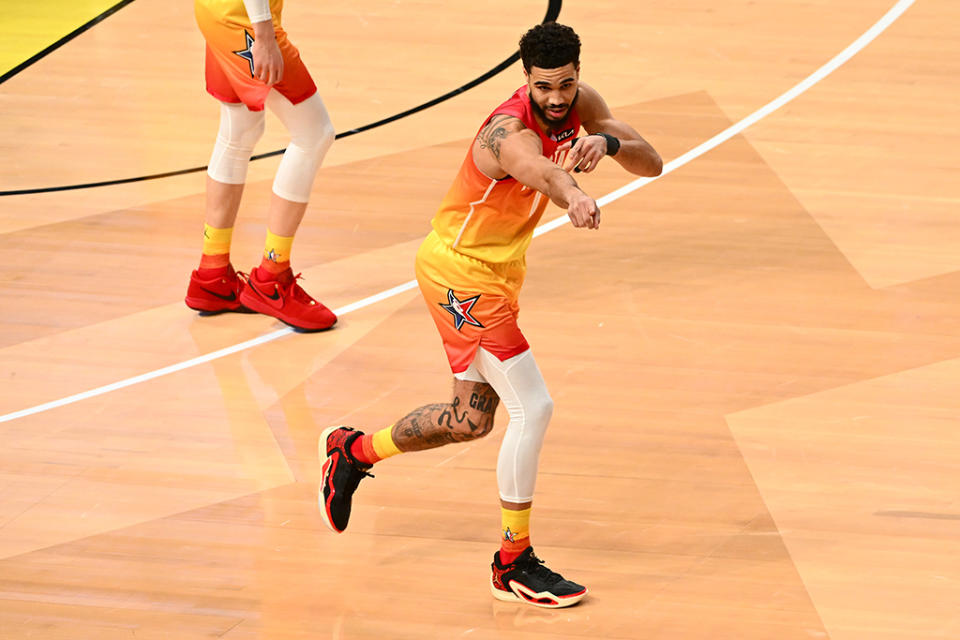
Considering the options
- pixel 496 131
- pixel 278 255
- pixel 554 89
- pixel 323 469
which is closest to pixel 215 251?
pixel 278 255

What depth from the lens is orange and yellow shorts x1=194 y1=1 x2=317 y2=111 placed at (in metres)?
5.37

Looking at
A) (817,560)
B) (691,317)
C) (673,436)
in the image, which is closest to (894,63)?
(691,317)

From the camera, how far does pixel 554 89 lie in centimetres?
382

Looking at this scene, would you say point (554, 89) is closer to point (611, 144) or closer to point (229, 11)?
point (611, 144)

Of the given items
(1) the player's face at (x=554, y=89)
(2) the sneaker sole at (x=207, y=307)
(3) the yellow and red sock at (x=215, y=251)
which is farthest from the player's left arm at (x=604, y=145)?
(2) the sneaker sole at (x=207, y=307)

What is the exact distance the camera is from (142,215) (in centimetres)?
668

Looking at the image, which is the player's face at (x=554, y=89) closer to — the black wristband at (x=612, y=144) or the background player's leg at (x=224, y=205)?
the black wristband at (x=612, y=144)

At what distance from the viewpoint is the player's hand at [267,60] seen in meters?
5.25

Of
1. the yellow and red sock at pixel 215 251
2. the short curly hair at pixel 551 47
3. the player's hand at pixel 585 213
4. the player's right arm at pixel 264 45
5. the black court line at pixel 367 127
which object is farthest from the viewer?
the black court line at pixel 367 127

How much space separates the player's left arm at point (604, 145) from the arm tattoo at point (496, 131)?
0.18 m

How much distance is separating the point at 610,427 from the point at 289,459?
115cm

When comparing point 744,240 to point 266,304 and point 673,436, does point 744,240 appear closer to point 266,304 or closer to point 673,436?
point 673,436

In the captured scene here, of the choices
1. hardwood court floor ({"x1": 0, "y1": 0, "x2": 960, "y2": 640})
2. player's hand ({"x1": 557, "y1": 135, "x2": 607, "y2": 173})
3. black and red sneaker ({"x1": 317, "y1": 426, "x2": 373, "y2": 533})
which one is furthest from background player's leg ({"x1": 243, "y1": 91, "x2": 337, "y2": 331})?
player's hand ({"x1": 557, "y1": 135, "x2": 607, "y2": 173})

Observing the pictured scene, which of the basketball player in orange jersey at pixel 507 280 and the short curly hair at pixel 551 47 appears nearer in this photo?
the short curly hair at pixel 551 47
